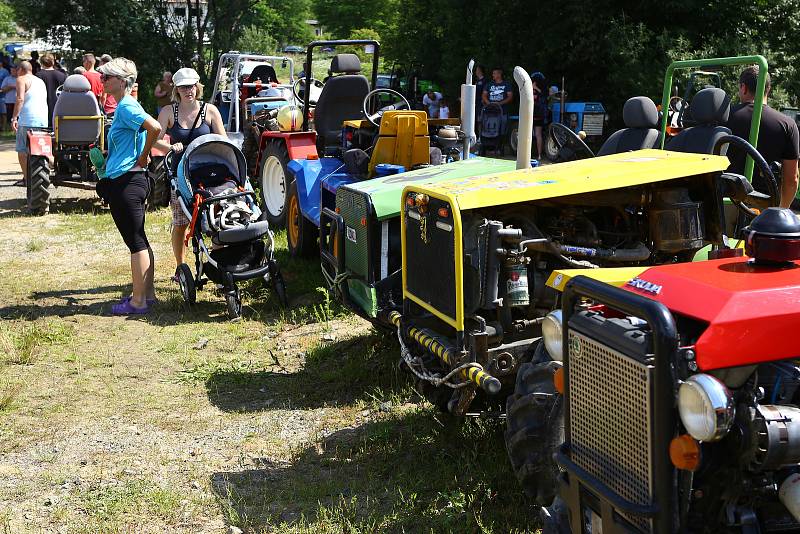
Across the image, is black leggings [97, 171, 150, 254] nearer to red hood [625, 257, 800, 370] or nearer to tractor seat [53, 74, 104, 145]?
tractor seat [53, 74, 104, 145]

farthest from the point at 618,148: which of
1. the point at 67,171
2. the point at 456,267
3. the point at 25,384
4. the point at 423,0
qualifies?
the point at 423,0

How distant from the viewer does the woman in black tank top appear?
8.12 m

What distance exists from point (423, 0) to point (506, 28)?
5.36 m

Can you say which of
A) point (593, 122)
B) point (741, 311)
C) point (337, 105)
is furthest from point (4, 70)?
point (741, 311)

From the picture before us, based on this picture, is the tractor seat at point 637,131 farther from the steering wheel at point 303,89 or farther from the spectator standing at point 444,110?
the spectator standing at point 444,110

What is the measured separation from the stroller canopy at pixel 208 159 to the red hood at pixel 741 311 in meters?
5.49

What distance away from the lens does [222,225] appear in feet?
25.4

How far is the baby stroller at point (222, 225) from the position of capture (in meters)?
7.77

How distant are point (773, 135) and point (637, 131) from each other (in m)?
0.91

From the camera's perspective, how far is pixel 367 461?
16.5 ft

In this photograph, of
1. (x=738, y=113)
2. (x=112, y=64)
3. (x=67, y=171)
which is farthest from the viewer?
(x=67, y=171)

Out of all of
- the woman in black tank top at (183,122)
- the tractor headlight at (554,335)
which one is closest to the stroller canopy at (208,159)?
the woman in black tank top at (183,122)

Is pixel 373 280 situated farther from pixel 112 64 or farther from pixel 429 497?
pixel 112 64

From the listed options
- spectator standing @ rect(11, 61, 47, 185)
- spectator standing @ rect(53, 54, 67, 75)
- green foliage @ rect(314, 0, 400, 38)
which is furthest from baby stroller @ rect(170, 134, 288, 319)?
green foliage @ rect(314, 0, 400, 38)
